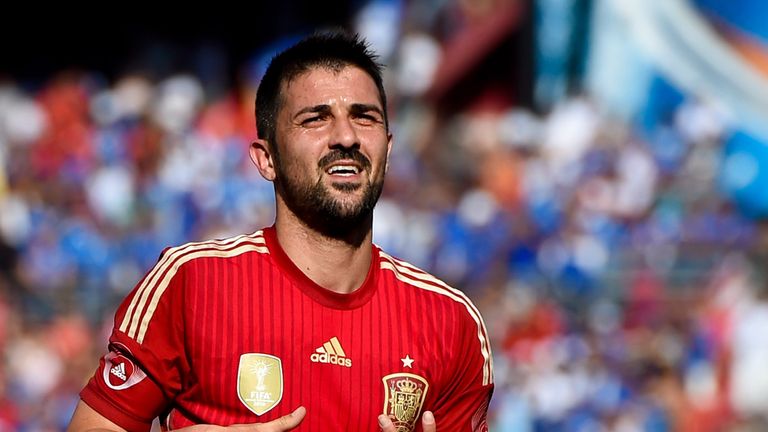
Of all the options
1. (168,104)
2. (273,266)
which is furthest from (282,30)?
(273,266)

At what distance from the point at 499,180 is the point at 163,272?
9895 mm

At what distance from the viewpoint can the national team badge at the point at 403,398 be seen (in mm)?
3018

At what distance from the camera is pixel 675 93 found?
1361 centimetres

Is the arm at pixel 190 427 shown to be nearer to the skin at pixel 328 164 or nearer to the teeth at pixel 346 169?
the skin at pixel 328 164

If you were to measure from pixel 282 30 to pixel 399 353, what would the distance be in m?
12.1

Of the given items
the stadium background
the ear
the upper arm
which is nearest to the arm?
the upper arm

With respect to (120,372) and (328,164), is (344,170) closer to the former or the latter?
(328,164)

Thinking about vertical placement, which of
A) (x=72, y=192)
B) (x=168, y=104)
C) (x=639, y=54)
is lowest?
(x=72, y=192)

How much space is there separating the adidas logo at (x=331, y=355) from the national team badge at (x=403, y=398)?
0.37 ft

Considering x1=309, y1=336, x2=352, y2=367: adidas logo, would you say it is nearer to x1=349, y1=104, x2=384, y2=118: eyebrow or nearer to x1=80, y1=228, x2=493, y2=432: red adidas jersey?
x1=80, y1=228, x2=493, y2=432: red adidas jersey

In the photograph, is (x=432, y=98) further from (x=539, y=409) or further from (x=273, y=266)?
(x=273, y=266)

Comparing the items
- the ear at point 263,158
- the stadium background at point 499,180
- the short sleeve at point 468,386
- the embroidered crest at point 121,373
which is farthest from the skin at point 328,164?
the stadium background at point 499,180

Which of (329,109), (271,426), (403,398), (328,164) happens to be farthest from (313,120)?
(271,426)

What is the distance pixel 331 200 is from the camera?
3039 mm
